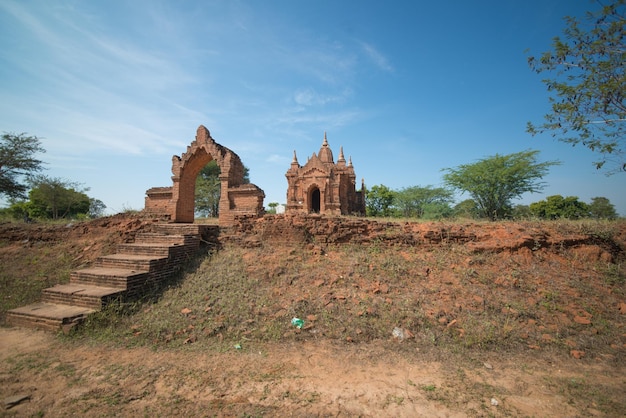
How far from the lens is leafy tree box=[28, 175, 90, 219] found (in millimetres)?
22500

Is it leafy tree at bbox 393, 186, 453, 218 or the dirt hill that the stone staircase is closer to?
the dirt hill

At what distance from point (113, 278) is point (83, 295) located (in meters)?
0.54

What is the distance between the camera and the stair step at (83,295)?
495 centimetres

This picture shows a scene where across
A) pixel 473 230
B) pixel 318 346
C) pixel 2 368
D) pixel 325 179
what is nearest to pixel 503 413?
pixel 318 346

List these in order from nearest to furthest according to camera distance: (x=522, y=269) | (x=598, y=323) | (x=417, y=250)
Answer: (x=598, y=323) → (x=522, y=269) → (x=417, y=250)

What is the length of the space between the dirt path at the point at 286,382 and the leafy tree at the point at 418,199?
30135 mm

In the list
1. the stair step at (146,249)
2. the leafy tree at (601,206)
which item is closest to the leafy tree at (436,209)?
the leafy tree at (601,206)

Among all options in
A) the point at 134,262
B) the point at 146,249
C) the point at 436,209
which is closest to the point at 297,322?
the point at 134,262

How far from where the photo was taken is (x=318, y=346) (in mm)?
4254

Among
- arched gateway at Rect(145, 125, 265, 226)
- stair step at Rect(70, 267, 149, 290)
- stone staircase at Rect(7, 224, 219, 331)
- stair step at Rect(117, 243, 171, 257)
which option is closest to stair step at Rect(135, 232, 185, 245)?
stone staircase at Rect(7, 224, 219, 331)

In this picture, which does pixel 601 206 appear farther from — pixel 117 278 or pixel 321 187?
pixel 117 278

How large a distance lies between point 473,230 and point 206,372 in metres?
7.37

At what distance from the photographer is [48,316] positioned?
4.59 metres

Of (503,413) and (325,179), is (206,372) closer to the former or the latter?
(503,413)
